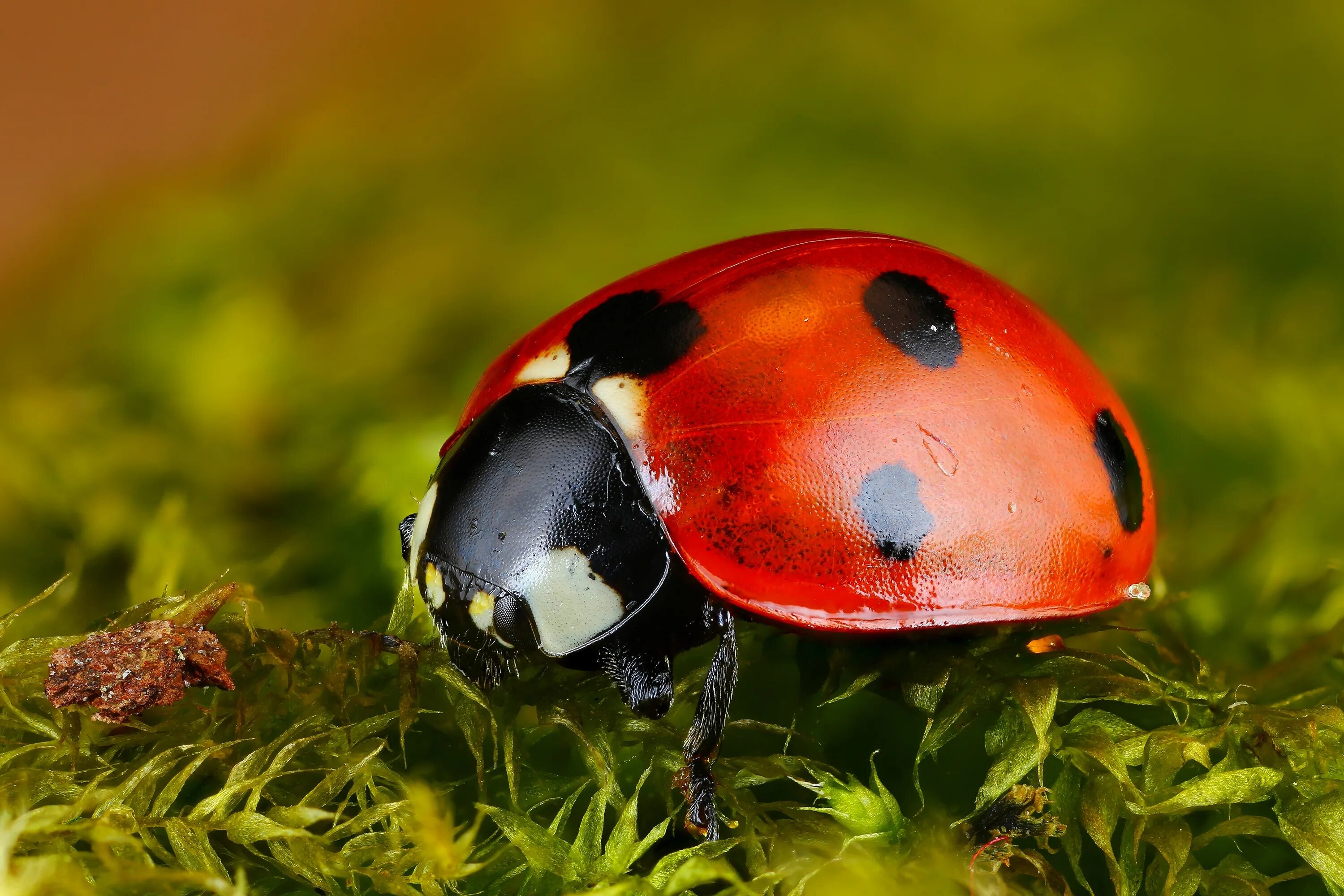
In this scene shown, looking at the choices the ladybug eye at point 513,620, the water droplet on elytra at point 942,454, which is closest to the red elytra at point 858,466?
the water droplet on elytra at point 942,454

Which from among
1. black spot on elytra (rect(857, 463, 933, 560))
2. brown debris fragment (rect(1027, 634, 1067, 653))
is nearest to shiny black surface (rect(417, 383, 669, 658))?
black spot on elytra (rect(857, 463, 933, 560))

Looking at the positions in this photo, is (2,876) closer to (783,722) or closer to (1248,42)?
(783,722)

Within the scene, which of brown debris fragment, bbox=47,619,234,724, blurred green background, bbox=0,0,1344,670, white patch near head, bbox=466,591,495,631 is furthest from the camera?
blurred green background, bbox=0,0,1344,670

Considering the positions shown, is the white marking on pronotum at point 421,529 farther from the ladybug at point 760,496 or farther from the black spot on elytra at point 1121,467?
the black spot on elytra at point 1121,467

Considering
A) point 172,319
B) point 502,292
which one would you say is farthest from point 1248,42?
point 172,319

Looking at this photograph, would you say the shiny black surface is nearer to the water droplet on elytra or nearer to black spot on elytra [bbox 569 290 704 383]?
black spot on elytra [bbox 569 290 704 383]
